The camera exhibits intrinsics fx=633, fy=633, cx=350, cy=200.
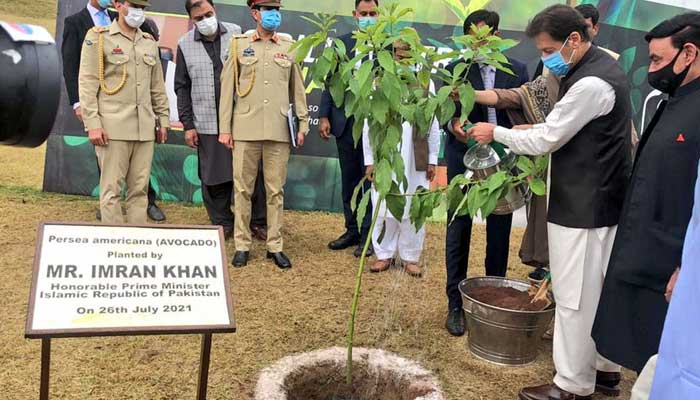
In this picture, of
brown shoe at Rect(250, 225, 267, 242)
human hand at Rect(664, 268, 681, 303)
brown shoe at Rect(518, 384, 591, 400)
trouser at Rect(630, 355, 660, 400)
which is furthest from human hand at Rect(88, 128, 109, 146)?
trouser at Rect(630, 355, 660, 400)

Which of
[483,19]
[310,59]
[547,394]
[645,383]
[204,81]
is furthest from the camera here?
[310,59]

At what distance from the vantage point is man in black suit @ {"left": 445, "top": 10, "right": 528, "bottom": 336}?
3.89 metres

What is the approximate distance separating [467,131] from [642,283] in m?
1.16

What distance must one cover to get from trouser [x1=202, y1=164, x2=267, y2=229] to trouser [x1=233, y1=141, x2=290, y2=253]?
2.61 ft

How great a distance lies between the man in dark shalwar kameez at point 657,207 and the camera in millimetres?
2473

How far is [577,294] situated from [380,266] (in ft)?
7.26

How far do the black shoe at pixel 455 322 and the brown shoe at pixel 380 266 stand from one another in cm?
105

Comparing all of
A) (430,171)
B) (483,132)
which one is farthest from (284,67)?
(483,132)

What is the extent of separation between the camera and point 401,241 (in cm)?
502

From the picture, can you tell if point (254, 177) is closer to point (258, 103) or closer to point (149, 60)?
point (258, 103)

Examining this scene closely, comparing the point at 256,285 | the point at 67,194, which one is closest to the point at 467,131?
the point at 256,285

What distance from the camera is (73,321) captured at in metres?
2.14

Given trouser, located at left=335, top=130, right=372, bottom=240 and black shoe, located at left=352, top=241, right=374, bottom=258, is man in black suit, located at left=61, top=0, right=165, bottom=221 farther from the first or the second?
black shoe, located at left=352, top=241, right=374, bottom=258

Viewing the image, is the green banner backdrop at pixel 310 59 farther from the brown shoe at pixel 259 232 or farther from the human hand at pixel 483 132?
the human hand at pixel 483 132
